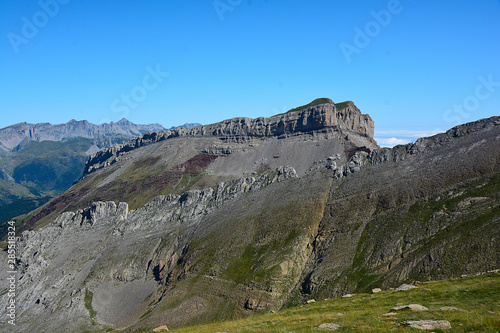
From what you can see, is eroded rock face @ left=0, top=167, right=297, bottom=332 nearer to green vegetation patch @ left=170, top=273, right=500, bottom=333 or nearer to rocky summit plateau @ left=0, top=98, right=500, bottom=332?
rocky summit plateau @ left=0, top=98, right=500, bottom=332

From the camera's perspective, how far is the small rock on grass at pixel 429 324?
1299 inches

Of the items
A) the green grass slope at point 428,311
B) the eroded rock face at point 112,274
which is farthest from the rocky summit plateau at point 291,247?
the green grass slope at point 428,311

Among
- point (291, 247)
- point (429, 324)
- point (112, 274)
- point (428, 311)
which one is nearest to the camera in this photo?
point (429, 324)

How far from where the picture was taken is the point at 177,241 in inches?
7116

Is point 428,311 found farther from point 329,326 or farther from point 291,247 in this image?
point 291,247

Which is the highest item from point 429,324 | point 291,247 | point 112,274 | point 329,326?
point 429,324

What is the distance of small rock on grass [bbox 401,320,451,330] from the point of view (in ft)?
108

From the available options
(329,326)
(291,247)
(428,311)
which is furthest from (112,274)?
(428,311)

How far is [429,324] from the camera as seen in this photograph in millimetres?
33688

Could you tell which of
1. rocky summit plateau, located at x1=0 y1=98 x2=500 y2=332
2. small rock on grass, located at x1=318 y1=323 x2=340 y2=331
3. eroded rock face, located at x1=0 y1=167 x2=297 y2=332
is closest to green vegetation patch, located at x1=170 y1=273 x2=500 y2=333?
small rock on grass, located at x1=318 y1=323 x2=340 y2=331

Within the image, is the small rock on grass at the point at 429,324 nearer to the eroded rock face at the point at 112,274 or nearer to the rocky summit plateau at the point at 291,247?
the rocky summit plateau at the point at 291,247

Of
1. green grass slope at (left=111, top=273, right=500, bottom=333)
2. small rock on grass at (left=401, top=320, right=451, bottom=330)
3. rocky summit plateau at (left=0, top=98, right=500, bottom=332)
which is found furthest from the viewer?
rocky summit plateau at (left=0, top=98, right=500, bottom=332)

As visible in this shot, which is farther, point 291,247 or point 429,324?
point 291,247

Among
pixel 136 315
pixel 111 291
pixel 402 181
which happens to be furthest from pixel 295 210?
pixel 111 291
